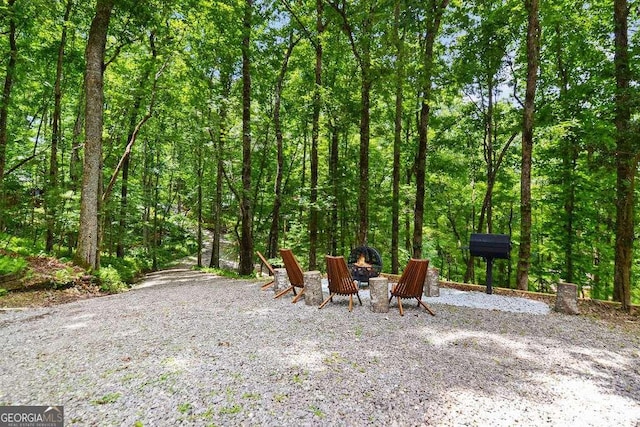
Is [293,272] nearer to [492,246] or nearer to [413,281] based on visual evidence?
[413,281]

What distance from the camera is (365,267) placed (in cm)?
739

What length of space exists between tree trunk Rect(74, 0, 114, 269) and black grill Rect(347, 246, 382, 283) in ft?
21.5

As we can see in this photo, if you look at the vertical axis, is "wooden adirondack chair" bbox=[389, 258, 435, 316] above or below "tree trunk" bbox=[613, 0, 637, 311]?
below

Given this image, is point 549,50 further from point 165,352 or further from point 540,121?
point 165,352

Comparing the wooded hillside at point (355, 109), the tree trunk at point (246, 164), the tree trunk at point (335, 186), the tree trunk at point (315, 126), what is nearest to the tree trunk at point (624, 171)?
the wooded hillside at point (355, 109)

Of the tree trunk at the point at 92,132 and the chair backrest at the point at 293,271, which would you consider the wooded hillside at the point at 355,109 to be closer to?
the tree trunk at the point at 92,132

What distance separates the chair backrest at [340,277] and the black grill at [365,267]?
1509mm

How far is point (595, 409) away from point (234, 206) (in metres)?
14.3

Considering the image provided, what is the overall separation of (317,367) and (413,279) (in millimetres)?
2895

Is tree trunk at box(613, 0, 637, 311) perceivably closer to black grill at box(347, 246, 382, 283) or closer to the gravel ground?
the gravel ground

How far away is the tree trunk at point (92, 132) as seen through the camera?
7906 millimetres

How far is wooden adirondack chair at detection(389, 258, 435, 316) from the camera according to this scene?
550 cm

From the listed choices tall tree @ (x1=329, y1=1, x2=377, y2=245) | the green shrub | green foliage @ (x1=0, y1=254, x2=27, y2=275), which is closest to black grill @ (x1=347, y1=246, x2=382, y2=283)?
tall tree @ (x1=329, y1=1, x2=377, y2=245)

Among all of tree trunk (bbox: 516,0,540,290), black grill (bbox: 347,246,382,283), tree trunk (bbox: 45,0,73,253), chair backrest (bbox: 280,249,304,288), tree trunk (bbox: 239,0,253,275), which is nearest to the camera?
chair backrest (bbox: 280,249,304,288)
